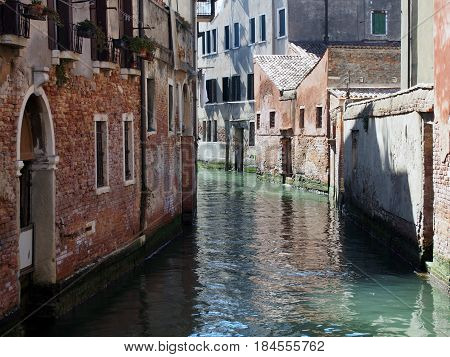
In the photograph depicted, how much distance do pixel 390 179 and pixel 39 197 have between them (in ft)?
24.6

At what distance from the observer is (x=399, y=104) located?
14531mm

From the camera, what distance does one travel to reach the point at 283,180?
100.0 feet

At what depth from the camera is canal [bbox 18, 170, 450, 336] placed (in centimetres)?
937

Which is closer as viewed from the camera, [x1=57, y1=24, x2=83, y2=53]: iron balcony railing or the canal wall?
[x1=57, y1=24, x2=83, y2=53]: iron balcony railing

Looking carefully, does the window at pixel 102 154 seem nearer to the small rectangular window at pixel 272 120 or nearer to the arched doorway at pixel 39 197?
the arched doorway at pixel 39 197

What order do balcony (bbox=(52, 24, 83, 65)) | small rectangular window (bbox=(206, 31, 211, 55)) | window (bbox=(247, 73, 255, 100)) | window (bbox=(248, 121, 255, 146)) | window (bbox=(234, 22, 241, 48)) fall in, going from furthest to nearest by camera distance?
small rectangular window (bbox=(206, 31, 211, 55)), window (bbox=(234, 22, 241, 48)), window (bbox=(247, 73, 255, 100)), window (bbox=(248, 121, 255, 146)), balcony (bbox=(52, 24, 83, 65))

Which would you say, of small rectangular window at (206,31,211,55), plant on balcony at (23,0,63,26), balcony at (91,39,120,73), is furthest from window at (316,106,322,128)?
plant on balcony at (23,0,63,26)

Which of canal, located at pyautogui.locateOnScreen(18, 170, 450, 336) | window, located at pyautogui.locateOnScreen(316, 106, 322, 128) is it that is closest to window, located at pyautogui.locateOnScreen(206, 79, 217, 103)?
window, located at pyautogui.locateOnScreen(316, 106, 322, 128)

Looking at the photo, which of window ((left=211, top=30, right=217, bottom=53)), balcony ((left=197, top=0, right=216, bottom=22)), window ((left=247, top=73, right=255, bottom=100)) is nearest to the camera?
balcony ((left=197, top=0, right=216, bottom=22))

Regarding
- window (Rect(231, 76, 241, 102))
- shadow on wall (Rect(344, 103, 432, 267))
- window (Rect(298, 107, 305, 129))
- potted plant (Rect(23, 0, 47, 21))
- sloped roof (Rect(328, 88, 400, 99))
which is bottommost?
shadow on wall (Rect(344, 103, 432, 267))

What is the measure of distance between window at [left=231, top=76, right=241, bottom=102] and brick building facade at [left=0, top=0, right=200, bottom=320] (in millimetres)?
22696

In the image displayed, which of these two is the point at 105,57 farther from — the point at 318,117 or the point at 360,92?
the point at 318,117

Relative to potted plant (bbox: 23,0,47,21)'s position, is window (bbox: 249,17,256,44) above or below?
above

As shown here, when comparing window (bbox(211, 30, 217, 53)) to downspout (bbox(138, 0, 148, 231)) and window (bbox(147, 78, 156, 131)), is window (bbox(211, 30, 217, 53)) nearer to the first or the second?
window (bbox(147, 78, 156, 131))
